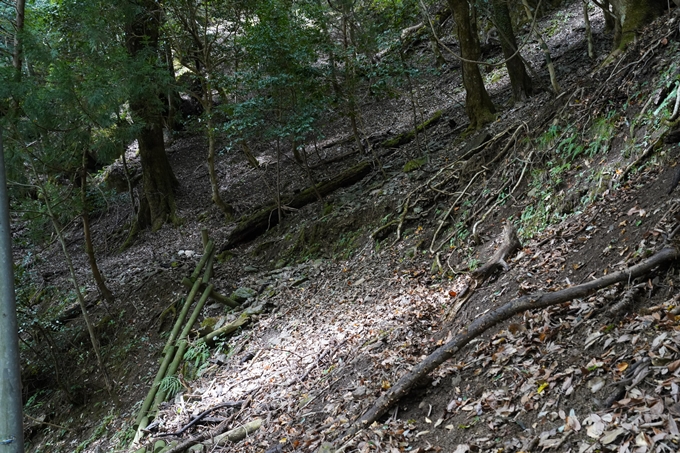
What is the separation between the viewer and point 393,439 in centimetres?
364

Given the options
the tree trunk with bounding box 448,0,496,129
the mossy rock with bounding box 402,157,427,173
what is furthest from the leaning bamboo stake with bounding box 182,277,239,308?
the tree trunk with bounding box 448,0,496,129

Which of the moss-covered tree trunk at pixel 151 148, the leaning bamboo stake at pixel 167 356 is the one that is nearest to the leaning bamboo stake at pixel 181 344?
the leaning bamboo stake at pixel 167 356

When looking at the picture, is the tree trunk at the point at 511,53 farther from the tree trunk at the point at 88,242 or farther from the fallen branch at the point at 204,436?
the tree trunk at the point at 88,242

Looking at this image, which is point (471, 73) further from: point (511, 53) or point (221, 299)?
point (221, 299)

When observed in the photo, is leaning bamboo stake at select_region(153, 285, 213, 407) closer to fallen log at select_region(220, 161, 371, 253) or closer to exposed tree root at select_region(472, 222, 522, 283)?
fallen log at select_region(220, 161, 371, 253)

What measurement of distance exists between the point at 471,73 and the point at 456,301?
6202 mm

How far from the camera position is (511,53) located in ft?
32.3

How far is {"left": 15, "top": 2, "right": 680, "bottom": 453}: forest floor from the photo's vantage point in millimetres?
3176

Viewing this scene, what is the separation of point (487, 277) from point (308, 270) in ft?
14.0

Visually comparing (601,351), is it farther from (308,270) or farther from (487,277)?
(308,270)

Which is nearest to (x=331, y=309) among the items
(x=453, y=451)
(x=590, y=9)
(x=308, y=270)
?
(x=308, y=270)

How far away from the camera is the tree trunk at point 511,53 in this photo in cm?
942

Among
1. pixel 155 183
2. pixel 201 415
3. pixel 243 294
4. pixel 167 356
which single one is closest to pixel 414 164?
pixel 243 294

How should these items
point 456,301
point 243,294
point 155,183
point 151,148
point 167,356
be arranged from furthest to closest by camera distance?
1. point 155,183
2. point 151,148
3. point 243,294
4. point 167,356
5. point 456,301
